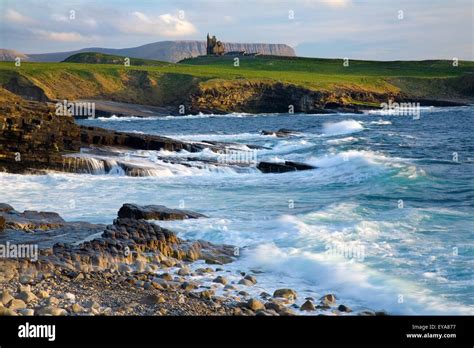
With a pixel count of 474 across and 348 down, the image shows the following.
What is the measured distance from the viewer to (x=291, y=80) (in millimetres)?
120938

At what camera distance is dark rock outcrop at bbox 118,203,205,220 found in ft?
63.7

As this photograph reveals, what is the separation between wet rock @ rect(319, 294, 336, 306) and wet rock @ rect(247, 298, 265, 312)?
1.36m

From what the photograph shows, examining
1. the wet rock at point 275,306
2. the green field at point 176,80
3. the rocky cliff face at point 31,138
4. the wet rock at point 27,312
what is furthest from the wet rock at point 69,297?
the green field at point 176,80

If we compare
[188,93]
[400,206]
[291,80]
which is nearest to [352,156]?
[400,206]

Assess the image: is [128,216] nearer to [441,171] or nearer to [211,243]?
[211,243]

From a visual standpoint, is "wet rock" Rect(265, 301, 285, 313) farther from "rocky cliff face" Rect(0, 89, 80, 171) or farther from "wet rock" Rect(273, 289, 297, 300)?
"rocky cliff face" Rect(0, 89, 80, 171)

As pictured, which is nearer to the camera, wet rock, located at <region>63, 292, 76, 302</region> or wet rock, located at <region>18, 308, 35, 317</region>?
wet rock, located at <region>18, 308, 35, 317</region>

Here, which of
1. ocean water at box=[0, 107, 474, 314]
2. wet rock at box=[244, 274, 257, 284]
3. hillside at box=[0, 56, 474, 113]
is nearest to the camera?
wet rock at box=[244, 274, 257, 284]

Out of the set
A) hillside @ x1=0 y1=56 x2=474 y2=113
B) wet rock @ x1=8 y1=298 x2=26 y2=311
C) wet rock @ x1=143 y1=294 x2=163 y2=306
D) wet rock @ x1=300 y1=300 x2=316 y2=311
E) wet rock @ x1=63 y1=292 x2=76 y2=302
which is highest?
hillside @ x1=0 y1=56 x2=474 y2=113

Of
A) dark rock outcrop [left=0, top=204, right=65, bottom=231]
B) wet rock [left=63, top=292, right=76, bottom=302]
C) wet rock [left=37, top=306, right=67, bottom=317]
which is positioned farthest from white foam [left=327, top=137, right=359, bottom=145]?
wet rock [left=37, top=306, right=67, bottom=317]

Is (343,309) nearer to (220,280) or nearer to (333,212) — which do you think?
(220,280)
